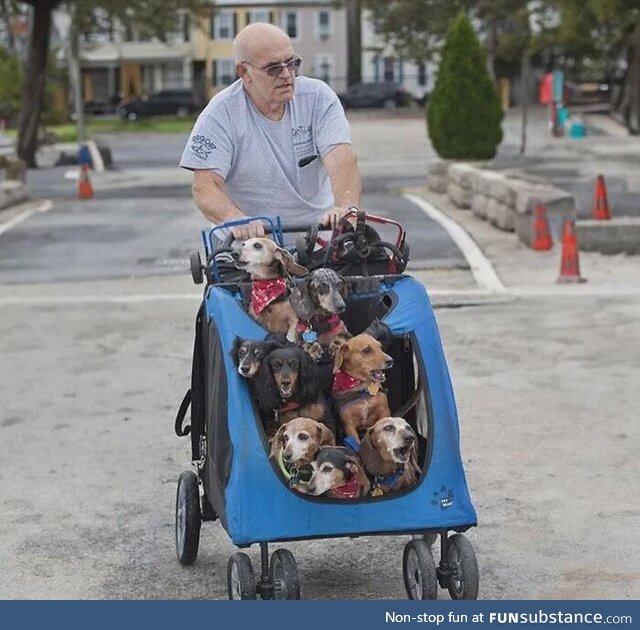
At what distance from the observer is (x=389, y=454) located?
15.4ft

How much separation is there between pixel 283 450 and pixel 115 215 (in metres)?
17.7

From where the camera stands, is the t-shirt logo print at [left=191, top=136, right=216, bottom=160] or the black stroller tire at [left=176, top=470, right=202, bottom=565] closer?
the black stroller tire at [left=176, top=470, right=202, bottom=565]

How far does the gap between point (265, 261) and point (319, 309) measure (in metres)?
0.25

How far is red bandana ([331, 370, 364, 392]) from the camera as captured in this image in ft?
16.0

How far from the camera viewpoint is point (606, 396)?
336 inches

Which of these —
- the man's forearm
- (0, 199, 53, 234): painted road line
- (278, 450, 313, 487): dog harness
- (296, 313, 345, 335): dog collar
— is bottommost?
(0, 199, 53, 234): painted road line

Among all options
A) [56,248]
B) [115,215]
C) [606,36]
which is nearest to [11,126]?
[606,36]

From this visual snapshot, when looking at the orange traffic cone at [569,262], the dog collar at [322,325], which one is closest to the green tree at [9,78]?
the orange traffic cone at [569,262]

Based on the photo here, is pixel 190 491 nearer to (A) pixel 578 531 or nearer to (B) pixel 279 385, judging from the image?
(B) pixel 279 385

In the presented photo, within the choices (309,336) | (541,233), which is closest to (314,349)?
(309,336)

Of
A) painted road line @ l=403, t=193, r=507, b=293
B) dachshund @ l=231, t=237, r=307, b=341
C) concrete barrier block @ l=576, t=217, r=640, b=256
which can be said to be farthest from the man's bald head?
concrete barrier block @ l=576, t=217, r=640, b=256

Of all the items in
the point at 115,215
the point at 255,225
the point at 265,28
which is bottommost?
the point at 115,215

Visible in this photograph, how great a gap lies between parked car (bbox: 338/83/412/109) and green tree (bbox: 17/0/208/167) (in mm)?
34509

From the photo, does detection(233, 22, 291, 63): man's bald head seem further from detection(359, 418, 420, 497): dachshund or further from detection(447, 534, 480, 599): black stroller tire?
detection(447, 534, 480, 599): black stroller tire
